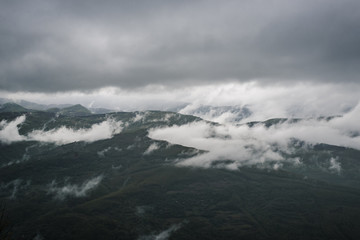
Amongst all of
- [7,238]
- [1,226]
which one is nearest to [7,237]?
[7,238]

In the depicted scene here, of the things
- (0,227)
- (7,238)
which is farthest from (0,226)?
(7,238)

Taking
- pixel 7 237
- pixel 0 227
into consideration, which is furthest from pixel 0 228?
pixel 7 237

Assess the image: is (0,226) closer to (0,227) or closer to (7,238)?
(0,227)

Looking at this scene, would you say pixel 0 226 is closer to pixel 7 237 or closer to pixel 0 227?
pixel 0 227

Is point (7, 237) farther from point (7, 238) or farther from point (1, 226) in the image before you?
point (1, 226)

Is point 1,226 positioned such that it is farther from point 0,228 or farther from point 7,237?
point 7,237
